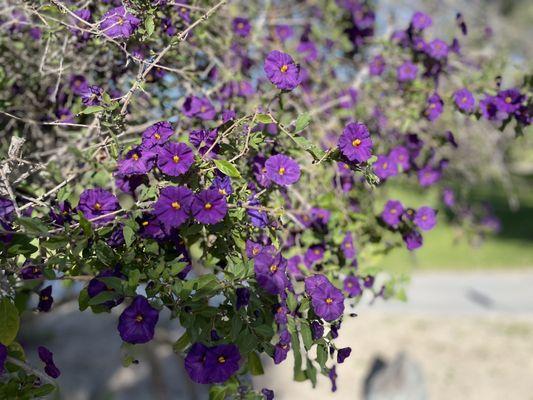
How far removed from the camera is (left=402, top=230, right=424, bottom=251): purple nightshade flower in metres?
2.23

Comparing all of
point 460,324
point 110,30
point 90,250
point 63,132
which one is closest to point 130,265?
point 90,250

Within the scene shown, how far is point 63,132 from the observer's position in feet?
7.73

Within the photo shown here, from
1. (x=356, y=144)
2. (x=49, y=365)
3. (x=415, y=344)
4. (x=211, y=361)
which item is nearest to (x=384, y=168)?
(x=356, y=144)

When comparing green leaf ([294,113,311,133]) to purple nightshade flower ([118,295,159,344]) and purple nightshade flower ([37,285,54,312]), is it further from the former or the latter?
purple nightshade flower ([37,285,54,312])

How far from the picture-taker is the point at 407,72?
2.68m

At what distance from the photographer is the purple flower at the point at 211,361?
1.36 m

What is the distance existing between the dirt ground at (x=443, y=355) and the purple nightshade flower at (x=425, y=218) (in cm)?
434

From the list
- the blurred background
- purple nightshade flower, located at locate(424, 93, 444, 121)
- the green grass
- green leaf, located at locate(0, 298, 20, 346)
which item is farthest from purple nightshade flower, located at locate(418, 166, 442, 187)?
the green grass

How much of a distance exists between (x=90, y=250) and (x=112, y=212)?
0.12m

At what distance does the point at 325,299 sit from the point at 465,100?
1.19 metres

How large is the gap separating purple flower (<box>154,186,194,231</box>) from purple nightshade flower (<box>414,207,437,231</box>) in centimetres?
111

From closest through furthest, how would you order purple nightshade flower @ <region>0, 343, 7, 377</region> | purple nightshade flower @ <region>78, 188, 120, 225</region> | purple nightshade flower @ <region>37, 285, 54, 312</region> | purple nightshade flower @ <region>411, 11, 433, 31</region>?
1. purple nightshade flower @ <region>0, 343, 7, 377</region>
2. purple nightshade flower @ <region>78, 188, 120, 225</region>
3. purple nightshade flower @ <region>37, 285, 54, 312</region>
4. purple nightshade flower @ <region>411, 11, 433, 31</region>

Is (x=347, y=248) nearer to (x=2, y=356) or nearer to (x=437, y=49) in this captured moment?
(x=437, y=49)

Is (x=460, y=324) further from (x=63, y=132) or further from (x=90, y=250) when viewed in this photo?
(x=90, y=250)
